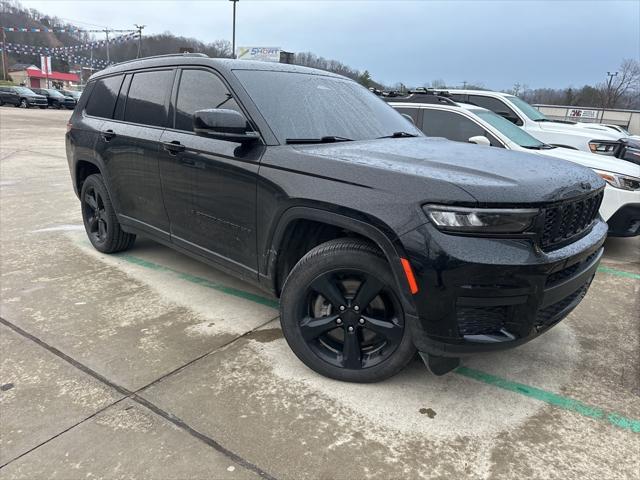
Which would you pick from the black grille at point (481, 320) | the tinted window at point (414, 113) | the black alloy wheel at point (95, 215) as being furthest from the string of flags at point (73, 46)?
the black grille at point (481, 320)

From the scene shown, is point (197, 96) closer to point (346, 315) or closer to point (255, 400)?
point (346, 315)

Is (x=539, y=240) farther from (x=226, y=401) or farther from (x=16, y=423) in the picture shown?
(x=16, y=423)

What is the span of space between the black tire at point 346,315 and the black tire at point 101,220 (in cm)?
259

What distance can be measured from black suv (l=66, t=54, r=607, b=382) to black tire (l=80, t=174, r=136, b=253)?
67 cm

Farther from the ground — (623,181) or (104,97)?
(104,97)

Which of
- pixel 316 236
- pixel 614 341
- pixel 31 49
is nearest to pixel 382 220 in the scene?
pixel 316 236

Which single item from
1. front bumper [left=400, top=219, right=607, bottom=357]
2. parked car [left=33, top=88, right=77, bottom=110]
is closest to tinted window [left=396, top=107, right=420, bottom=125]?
front bumper [left=400, top=219, right=607, bottom=357]

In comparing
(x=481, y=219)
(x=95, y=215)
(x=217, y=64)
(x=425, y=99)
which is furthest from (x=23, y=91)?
(x=481, y=219)

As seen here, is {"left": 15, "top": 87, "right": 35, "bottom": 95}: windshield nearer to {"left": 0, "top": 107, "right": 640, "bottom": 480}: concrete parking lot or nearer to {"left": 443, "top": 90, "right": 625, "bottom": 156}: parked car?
{"left": 443, "top": 90, "right": 625, "bottom": 156}: parked car

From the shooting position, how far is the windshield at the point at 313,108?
3045 millimetres

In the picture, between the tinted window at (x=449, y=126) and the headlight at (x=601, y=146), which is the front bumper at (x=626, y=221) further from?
the headlight at (x=601, y=146)

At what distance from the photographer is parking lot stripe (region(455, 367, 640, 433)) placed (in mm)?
2494

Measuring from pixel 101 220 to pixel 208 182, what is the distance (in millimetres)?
2157

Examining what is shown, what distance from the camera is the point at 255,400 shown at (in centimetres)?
255
